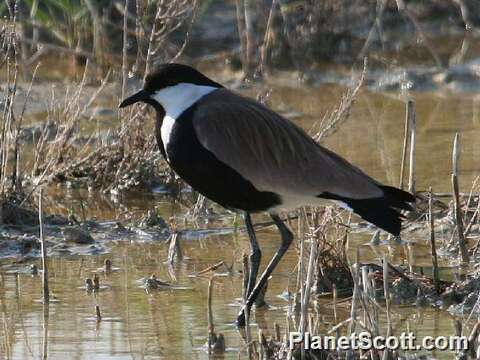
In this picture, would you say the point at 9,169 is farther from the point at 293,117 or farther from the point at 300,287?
the point at 300,287

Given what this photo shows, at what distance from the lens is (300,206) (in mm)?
6402

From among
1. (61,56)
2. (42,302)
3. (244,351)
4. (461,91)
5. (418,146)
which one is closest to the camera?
(244,351)

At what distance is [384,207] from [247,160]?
2.09ft

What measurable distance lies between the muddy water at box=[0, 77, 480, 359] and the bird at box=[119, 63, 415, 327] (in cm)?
34

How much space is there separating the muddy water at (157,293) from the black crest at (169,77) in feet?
3.12

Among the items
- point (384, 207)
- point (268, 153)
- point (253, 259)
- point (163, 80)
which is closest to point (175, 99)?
point (163, 80)

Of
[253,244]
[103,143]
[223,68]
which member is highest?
[223,68]

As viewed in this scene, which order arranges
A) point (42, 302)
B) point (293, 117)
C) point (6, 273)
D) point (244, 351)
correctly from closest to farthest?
point (244, 351)
point (42, 302)
point (6, 273)
point (293, 117)

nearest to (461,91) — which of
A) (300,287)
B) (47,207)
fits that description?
(47,207)

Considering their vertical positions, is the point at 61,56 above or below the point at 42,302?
above

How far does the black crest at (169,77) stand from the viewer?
637 centimetres

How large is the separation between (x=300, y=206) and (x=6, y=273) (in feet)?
5.02

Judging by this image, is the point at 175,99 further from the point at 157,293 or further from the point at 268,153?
the point at 157,293

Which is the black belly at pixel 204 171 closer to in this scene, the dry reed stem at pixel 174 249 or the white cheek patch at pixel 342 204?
the white cheek patch at pixel 342 204
